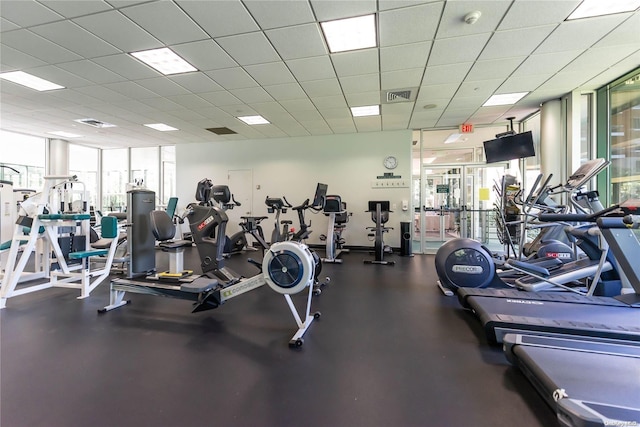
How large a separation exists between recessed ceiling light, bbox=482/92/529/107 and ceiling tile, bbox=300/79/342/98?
9.18 ft

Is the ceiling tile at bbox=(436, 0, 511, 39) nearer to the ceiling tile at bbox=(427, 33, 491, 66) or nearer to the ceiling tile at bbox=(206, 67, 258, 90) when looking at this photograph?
the ceiling tile at bbox=(427, 33, 491, 66)

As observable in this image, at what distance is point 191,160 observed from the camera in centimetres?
827

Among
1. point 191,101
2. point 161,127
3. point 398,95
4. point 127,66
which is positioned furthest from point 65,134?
point 398,95

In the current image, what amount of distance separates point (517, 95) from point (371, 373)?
5.24 meters

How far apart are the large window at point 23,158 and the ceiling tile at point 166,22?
6.61 m

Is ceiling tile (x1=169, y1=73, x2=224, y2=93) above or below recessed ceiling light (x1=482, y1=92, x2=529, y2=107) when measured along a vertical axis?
below

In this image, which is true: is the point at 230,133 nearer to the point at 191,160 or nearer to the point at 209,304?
the point at 191,160

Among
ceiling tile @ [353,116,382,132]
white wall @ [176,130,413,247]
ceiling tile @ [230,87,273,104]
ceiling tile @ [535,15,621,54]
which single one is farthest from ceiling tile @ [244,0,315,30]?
white wall @ [176,130,413,247]

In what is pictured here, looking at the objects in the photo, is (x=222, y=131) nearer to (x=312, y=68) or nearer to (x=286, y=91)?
(x=286, y=91)

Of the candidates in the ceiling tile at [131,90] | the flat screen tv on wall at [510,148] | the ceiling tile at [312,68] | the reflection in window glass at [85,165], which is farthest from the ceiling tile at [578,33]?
the reflection in window glass at [85,165]

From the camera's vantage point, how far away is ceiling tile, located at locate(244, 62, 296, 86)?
3.67 metres

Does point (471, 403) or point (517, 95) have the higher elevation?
point (517, 95)

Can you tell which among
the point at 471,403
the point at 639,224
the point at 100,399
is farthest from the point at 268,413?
the point at 639,224

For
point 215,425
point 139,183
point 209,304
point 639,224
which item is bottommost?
point 215,425
